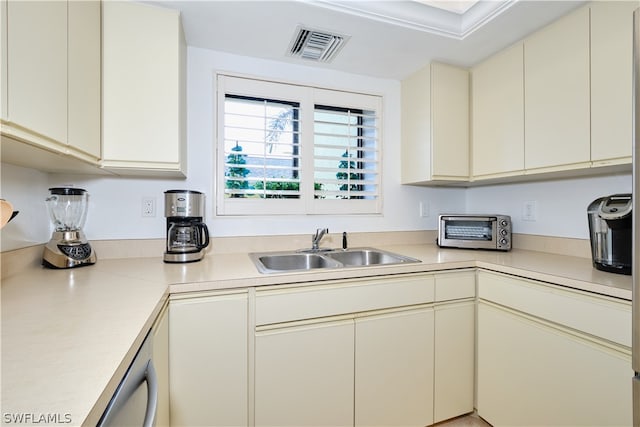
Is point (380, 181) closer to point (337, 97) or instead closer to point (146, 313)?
point (337, 97)

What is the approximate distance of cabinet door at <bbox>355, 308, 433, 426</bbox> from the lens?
4.64 feet

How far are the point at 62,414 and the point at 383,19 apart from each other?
6.03 ft

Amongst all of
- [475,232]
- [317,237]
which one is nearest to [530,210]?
[475,232]

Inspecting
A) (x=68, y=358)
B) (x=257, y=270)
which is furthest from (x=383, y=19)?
(x=68, y=358)

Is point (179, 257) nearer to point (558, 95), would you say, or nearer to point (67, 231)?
point (67, 231)

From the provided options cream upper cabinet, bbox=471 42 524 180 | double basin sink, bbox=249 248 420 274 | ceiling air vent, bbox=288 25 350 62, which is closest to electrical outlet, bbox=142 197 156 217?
double basin sink, bbox=249 248 420 274

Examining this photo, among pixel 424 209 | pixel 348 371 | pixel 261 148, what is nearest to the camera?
pixel 348 371

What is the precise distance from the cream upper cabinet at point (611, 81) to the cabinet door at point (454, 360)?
97 cm

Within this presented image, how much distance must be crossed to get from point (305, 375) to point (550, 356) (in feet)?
3.52

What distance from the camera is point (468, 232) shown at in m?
1.97

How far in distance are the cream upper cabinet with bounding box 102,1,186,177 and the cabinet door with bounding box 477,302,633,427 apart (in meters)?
1.84

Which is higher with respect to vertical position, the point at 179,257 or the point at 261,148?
the point at 261,148

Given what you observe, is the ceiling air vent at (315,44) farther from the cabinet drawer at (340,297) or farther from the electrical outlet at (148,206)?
the cabinet drawer at (340,297)

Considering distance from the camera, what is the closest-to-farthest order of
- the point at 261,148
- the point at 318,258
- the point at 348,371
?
the point at 348,371 < the point at 318,258 < the point at 261,148
